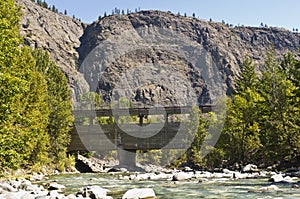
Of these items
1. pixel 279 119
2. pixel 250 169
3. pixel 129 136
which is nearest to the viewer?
pixel 250 169

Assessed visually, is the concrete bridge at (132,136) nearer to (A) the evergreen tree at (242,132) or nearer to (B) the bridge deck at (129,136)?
(B) the bridge deck at (129,136)

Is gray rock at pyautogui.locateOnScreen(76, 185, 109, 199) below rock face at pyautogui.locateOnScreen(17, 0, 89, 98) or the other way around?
below

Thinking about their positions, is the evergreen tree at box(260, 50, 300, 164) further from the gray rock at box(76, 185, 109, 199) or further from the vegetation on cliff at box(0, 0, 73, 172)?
the gray rock at box(76, 185, 109, 199)

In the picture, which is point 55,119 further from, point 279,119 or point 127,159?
point 279,119

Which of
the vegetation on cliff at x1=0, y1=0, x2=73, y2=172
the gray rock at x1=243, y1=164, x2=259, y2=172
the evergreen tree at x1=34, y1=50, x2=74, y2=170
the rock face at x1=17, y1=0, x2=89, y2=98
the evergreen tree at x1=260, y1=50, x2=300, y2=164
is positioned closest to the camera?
the vegetation on cliff at x1=0, y1=0, x2=73, y2=172

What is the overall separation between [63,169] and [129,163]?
1420cm

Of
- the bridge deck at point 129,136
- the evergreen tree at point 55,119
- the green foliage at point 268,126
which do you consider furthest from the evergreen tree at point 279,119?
the evergreen tree at point 55,119

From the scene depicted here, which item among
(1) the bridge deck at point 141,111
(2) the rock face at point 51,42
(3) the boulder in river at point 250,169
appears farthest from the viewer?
(2) the rock face at point 51,42

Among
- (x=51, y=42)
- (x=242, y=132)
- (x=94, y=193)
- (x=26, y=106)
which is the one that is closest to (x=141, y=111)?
(x=242, y=132)

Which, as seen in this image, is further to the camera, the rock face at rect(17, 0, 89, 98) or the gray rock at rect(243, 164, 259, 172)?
the rock face at rect(17, 0, 89, 98)

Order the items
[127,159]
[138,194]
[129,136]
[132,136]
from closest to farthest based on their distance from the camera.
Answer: [138,194], [129,136], [132,136], [127,159]

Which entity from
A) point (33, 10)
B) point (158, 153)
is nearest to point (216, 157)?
point (158, 153)

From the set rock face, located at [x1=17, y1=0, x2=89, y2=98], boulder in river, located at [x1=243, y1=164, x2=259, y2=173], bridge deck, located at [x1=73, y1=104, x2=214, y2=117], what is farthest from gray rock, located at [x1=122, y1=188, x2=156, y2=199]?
rock face, located at [x1=17, y1=0, x2=89, y2=98]

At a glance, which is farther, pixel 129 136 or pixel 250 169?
pixel 129 136
